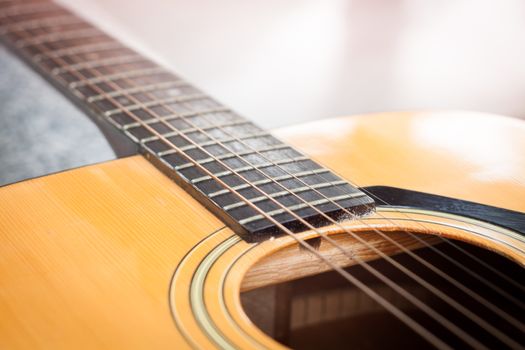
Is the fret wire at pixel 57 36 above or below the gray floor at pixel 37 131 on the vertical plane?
above

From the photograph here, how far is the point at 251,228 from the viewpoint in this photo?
2.37 feet

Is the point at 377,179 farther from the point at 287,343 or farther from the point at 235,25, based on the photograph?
the point at 235,25

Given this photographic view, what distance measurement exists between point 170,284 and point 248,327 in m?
0.10

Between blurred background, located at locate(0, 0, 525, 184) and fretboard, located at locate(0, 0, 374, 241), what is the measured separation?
0.36m

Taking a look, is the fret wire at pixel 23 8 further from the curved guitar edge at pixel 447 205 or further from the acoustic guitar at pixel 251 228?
the curved guitar edge at pixel 447 205

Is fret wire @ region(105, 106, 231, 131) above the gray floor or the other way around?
above

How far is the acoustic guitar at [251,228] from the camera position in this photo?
614mm

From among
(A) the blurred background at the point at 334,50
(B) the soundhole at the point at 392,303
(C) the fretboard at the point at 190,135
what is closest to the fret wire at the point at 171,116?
(C) the fretboard at the point at 190,135

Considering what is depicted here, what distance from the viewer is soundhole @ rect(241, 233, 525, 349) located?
0.86 metres

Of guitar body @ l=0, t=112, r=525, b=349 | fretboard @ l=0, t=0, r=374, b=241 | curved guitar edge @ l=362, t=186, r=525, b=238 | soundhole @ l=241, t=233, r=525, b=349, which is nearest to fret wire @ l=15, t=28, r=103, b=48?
fretboard @ l=0, t=0, r=374, b=241

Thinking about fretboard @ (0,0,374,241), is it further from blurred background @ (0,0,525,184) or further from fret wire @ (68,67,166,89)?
blurred background @ (0,0,525,184)

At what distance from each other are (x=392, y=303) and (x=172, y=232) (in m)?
0.52

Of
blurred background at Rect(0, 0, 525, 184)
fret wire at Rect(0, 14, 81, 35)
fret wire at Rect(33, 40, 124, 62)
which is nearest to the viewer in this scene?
fret wire at Rect(33, 40, 124, 62)

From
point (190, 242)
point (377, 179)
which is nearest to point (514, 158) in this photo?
point (377, 179)
